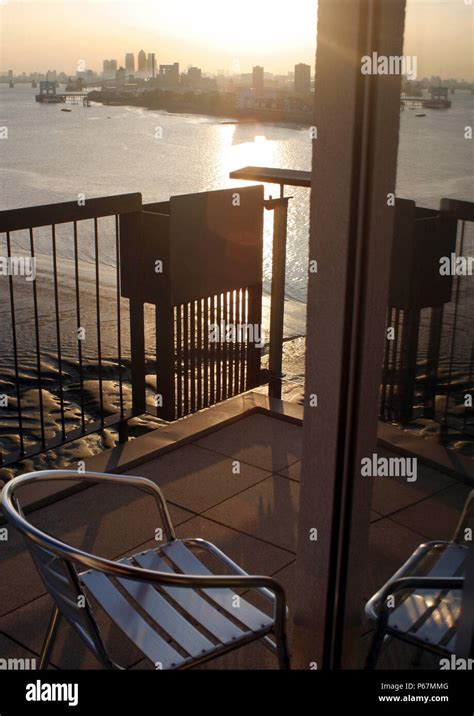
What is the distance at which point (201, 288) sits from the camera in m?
3.47

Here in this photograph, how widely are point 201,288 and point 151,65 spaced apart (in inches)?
47.1

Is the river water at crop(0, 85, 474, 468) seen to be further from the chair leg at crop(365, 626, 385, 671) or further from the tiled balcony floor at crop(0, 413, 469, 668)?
the chair leg at crop(365, 626, 385, 671)

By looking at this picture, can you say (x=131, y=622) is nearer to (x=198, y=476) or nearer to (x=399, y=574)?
(x=399, y=574)

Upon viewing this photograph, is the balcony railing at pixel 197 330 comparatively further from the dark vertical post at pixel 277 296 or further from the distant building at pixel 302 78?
the distant building at pixel 302 78

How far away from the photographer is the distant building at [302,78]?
1.61 m

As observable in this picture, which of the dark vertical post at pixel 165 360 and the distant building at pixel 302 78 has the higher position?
the distant building at pixel 302 78

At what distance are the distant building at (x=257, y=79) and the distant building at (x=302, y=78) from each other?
183 millimetres

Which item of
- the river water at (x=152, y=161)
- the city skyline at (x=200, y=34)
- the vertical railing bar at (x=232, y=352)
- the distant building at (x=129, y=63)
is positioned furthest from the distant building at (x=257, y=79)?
the vertical railing bar at (x=232, y=352)

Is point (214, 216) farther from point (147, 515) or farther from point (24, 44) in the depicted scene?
point (147, 515)

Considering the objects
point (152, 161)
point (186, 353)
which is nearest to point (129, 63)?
point (186, 353)

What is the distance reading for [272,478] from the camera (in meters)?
3.16

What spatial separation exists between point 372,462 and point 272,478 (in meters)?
1.64

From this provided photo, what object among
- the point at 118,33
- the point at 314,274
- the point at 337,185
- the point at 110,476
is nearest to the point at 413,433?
the point at 314,274

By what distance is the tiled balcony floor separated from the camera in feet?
5.48
